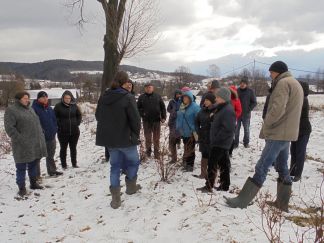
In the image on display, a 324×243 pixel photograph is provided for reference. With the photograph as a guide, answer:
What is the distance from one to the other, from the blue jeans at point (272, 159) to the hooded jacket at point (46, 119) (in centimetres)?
466


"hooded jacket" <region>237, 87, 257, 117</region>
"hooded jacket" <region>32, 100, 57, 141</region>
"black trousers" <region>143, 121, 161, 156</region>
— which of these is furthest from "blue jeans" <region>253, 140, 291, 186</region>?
"hooded jacket" <region>32, 100, 57, 141</region>

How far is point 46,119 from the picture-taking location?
24.3 feet

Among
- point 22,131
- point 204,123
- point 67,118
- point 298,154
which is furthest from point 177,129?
point 22,131

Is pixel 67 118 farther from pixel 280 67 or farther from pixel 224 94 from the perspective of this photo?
pixel 280 67

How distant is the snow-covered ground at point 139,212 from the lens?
4.24 metres

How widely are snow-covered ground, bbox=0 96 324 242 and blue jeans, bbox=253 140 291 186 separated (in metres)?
0.48

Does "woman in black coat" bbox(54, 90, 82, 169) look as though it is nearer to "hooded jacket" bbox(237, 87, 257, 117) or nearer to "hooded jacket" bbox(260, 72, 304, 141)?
"hooded jacket" bbox(237, 87, 257, 117)

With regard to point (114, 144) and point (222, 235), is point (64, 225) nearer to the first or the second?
point (114, 144)

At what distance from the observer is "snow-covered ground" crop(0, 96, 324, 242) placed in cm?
424

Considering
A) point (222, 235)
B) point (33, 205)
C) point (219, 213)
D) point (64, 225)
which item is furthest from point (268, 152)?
point (33, 205)

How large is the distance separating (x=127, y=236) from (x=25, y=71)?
192494 millimetres

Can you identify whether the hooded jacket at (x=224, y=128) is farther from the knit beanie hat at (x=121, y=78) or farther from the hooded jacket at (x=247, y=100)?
the hooded jacket at (x=247, y=100)

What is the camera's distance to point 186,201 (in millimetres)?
5152

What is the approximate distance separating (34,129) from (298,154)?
16.8 ft
